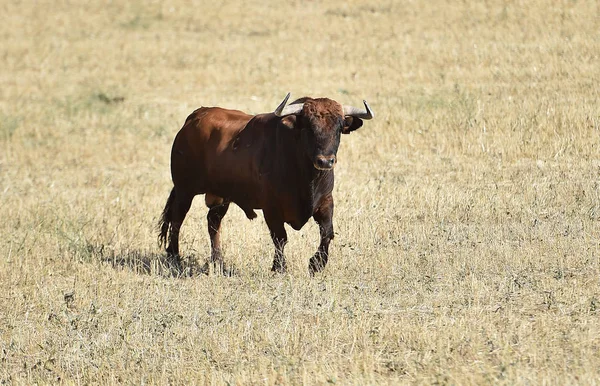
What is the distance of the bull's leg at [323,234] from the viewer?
372 inches

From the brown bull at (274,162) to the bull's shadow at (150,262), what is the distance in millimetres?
213

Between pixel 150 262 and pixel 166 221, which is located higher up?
pixel 166 221

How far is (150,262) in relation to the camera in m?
10.5

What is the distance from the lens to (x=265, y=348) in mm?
7141

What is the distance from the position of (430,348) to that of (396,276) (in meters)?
2.02

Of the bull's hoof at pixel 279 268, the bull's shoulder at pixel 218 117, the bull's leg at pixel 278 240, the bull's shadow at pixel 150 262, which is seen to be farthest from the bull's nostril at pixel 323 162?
the bull's shoulder at pixel 218 117

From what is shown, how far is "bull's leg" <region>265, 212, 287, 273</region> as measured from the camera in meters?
9.50

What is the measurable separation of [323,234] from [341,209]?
8.03 ft

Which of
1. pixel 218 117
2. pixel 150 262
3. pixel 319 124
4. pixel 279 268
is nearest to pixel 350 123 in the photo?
pixel 319 124

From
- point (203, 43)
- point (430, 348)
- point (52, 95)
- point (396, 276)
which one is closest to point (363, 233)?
point (396, 276)

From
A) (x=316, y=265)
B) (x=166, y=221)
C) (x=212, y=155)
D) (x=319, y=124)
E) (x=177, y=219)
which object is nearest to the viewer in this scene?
(x=319, y=124)

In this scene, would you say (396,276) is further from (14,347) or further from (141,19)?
(141,19)

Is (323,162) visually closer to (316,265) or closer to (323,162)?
(323,162)

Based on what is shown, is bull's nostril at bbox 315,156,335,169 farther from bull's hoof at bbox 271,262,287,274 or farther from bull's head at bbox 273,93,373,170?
bull's hoof at bbox 271,262,287,274
